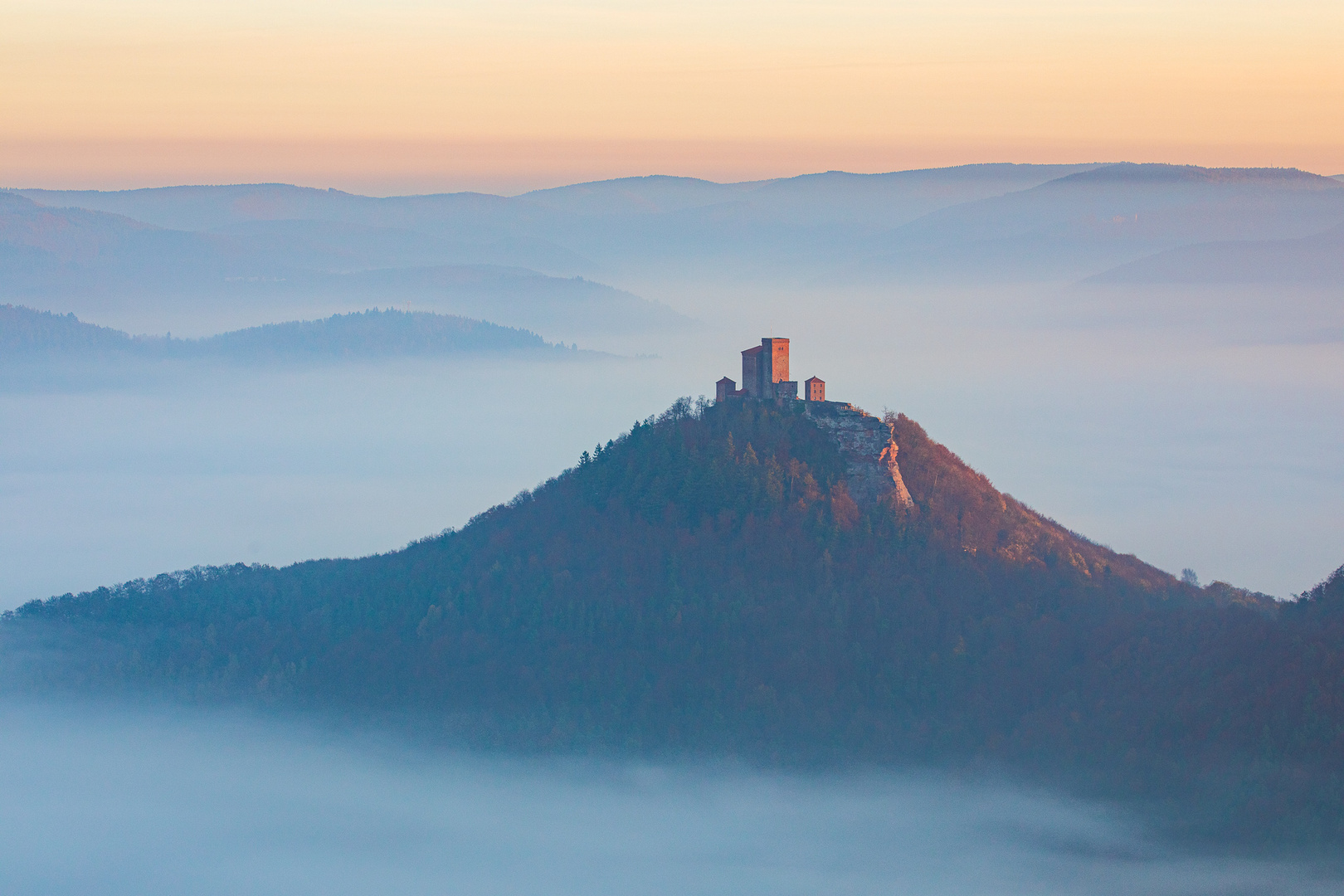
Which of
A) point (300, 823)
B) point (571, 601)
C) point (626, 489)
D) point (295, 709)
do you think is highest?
point (626, 489)

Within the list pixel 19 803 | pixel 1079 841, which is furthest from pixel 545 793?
pixel 19 803

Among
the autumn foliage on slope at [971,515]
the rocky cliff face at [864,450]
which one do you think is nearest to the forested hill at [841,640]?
the autumn foliage on slope at [971,515]

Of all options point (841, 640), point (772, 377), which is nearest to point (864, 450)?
point (772, 377)

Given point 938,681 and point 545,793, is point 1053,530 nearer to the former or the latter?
point 938,681

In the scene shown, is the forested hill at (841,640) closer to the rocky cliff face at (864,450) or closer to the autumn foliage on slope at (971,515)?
the autumn foliage on slope at (971,515)

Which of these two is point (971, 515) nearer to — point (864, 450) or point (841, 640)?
point (864, 450)
